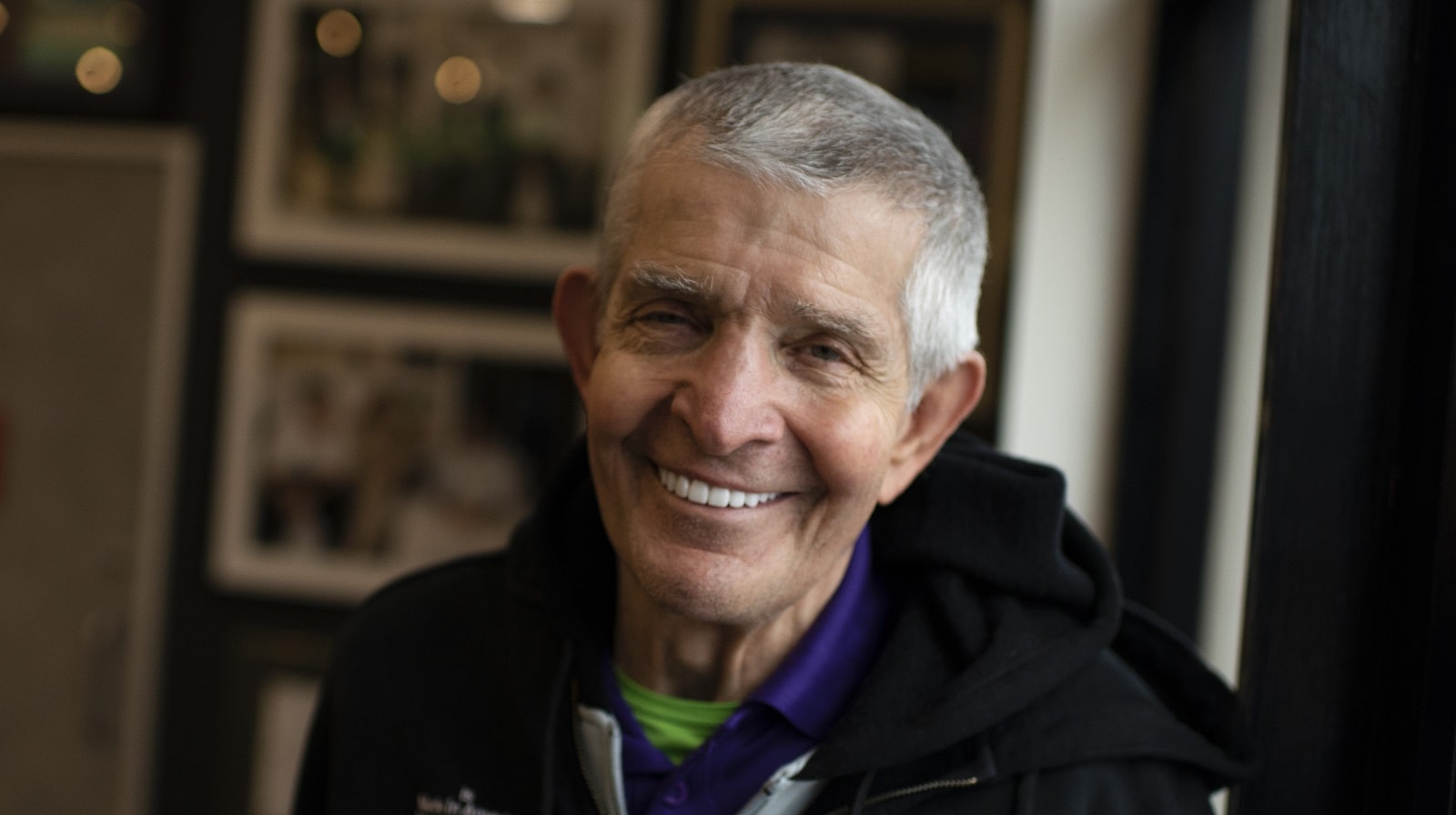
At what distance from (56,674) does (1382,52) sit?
10.2 feet

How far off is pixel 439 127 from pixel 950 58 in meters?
1.16

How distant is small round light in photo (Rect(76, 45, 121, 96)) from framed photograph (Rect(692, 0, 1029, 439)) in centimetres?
148

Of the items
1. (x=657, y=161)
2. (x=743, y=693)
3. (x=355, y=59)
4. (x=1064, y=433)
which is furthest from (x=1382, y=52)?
(x=355, y=59)

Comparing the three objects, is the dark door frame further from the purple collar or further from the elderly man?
the purple collar

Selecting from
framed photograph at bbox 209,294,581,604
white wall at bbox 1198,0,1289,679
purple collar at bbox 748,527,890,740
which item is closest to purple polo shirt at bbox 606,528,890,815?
purple collar at bbox 748,527,890,740

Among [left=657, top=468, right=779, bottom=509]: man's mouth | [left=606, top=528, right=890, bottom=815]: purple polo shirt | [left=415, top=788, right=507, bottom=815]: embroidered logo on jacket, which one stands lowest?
[left=415, top=788, right=507, bottom=815]: embroidered logo on jacket

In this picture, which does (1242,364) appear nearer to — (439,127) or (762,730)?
(762,730)

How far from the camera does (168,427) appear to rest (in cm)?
281

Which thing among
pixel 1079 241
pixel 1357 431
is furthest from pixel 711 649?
pixel 1079 241

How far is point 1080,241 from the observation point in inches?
88.7

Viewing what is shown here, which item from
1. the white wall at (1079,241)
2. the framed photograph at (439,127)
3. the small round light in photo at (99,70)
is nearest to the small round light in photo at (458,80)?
the framed photograph at (439,127)

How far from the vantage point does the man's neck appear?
1220 millimetres

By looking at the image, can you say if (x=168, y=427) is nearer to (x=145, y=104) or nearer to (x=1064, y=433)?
(x=145, y=104)

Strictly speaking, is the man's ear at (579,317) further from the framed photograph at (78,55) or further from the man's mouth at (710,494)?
the framed photograph at (78,55)
